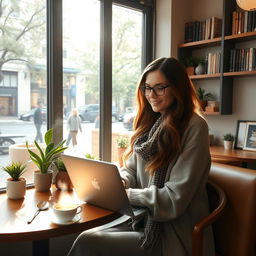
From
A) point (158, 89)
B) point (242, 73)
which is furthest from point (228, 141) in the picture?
point (158, 89)

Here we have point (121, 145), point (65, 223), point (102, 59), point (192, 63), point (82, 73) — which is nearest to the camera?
point (65, 223)

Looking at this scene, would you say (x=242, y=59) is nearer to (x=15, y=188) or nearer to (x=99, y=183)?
(x=99, y=183)

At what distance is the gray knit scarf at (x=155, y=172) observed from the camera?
53.1 inches

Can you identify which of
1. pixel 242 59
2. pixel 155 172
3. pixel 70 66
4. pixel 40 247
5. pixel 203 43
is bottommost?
pixel 40 247

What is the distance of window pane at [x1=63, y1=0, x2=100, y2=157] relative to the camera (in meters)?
2.39

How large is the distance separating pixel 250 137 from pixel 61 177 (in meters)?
1.88

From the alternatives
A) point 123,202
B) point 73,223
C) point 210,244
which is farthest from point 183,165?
point 73,223

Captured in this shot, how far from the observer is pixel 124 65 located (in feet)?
9.46

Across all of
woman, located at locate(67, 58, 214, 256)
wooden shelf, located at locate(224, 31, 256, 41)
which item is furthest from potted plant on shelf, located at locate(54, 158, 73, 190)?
wooden shelf, located at locate(224, 31, 256, 41)

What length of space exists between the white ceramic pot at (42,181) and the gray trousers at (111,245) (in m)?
0.42

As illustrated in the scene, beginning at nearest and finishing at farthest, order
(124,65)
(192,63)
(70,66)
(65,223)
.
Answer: (65,223) → (70,66) → (124,65) → (192,63)

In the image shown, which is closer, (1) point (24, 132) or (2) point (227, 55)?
(1) point (24, 132)

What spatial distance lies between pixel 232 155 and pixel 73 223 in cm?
172

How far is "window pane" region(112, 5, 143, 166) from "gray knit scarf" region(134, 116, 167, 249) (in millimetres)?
1191
